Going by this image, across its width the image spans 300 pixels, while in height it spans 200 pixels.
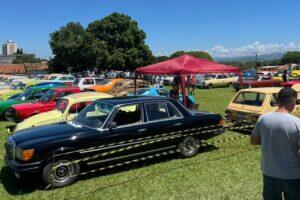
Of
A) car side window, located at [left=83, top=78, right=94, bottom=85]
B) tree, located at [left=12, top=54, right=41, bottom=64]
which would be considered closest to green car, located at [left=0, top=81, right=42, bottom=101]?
car side window, located at [left=83, top=78, right=94, bottom=85]

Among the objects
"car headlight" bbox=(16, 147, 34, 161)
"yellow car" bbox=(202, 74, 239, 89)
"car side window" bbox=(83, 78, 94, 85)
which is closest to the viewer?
"car headlight" bbox=(16, 147, 34, 161)

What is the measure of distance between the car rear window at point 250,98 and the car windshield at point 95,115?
511 centimetres

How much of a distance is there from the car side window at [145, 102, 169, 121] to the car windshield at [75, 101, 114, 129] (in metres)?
0.85

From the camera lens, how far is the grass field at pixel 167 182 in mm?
6422

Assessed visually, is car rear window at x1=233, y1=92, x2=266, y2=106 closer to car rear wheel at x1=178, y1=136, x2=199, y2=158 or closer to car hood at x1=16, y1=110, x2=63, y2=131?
car rear wheel at x1=178, y1=136, x2=199, y2=158

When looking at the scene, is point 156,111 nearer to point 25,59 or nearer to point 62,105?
point 62,105

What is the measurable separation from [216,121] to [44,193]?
4370 millimetres

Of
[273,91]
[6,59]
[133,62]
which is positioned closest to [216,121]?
[273,91]

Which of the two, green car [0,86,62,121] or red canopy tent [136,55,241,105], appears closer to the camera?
red canopy tent [136,55,241,105]

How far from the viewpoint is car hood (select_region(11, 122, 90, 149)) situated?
674cm

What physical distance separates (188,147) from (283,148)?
4.87m

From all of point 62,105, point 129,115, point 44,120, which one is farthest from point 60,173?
point 62,105

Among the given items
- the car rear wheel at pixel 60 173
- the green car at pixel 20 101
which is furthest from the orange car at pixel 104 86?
the car rear wheel at pixel 60 173

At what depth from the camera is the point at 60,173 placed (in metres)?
6.91
